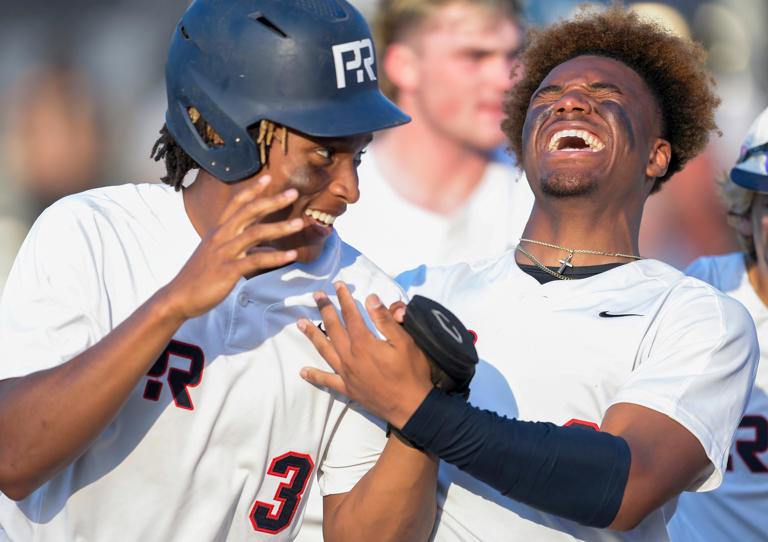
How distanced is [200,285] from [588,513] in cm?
111

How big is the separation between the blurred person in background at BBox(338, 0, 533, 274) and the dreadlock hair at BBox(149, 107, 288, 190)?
2406 millimetres

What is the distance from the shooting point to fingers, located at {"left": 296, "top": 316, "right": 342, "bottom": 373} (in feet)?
7.50

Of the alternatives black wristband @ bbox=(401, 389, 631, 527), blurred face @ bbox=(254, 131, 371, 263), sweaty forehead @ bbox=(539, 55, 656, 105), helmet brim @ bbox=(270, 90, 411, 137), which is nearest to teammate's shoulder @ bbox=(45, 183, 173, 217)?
blurred face @ bbox=(254, 131, 371, 263)

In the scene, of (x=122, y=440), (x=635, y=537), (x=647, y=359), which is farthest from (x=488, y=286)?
(x=122, y=440)

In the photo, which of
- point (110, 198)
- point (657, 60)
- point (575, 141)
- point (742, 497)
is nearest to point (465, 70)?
point (657, 60)

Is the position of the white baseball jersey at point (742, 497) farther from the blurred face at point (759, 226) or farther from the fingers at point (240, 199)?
the fingers at point (240, 199)

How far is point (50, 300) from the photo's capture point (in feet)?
7.09

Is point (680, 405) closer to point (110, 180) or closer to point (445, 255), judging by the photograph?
point (445, 255)

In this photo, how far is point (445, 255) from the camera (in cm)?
511

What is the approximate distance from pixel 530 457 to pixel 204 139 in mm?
1163

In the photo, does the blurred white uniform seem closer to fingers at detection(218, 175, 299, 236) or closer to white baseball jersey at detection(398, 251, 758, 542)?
white baseball jersey at detection(398, 251, 758, 542)

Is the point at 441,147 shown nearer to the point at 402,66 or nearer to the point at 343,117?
the point at 402,66

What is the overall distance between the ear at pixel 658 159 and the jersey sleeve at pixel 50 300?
80.5 inches

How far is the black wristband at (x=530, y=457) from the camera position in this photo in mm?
2215
